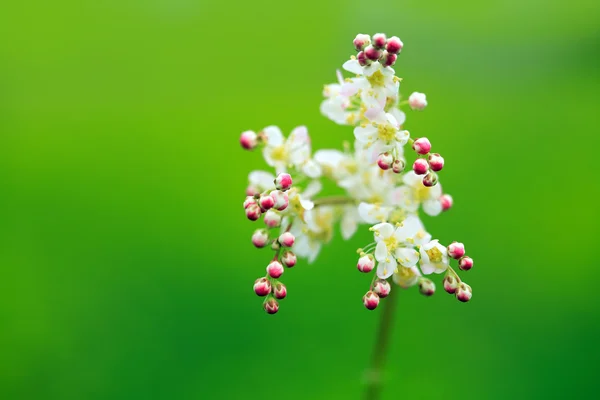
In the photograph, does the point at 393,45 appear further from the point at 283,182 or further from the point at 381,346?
the point at 381,346

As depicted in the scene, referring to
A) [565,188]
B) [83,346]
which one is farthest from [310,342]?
[565,188]

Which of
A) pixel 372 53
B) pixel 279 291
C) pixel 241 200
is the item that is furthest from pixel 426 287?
pixel 241 200

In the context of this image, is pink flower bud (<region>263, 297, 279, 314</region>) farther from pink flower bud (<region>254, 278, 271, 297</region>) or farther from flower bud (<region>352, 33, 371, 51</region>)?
flower bud (<region>352, 33, 371, 51</region>)

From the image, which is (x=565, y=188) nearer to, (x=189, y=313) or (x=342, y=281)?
(x=342, y=281)

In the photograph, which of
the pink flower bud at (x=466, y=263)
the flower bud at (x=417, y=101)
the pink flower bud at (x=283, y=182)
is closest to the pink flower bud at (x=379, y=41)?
the flower bud at (x=417, y=101)

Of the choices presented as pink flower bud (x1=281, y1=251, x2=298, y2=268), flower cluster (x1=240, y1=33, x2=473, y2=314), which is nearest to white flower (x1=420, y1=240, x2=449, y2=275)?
flower cluster (x1=240, y1=33, x2=473, y2=314)

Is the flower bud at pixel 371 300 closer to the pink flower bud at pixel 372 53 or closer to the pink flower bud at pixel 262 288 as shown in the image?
Answer: the pink flower bud at pixel 262 288
